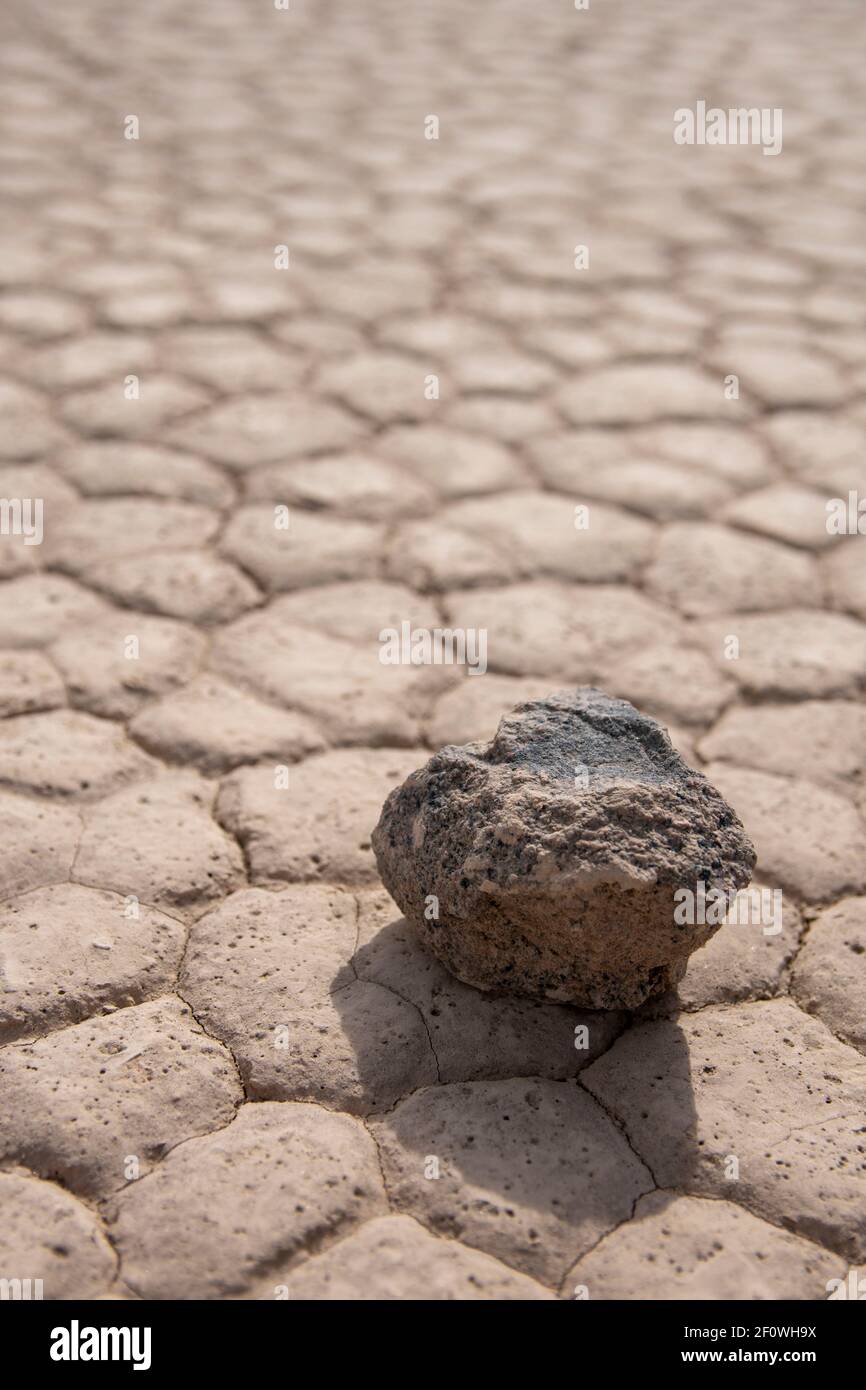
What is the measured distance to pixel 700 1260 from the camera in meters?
1.30

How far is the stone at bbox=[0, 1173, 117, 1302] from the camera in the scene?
49.2 inches

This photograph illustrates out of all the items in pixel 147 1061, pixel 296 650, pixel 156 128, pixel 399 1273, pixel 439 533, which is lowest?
pixel 399 1273

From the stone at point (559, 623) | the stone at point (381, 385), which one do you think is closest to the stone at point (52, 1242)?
the stone at point (559, 623)

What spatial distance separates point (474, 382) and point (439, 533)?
670 millimetres

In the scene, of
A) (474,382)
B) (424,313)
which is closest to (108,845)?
(474,382)

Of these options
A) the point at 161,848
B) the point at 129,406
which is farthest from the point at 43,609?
the point at 129,406

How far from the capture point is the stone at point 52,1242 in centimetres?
125

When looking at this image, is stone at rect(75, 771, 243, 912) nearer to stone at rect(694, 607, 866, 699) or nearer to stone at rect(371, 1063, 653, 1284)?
stone at rect(371, 1063, 653, 1284)

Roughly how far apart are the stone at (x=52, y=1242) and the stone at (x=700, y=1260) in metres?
0.43

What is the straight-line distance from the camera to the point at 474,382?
313 centimetres

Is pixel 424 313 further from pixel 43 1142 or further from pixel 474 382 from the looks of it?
pixel 43 1142

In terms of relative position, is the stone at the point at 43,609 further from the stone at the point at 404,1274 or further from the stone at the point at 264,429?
the stone at the point at 404,1274

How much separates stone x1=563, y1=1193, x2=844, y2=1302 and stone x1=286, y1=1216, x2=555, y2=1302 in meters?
0.07

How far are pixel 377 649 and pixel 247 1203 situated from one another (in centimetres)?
111
